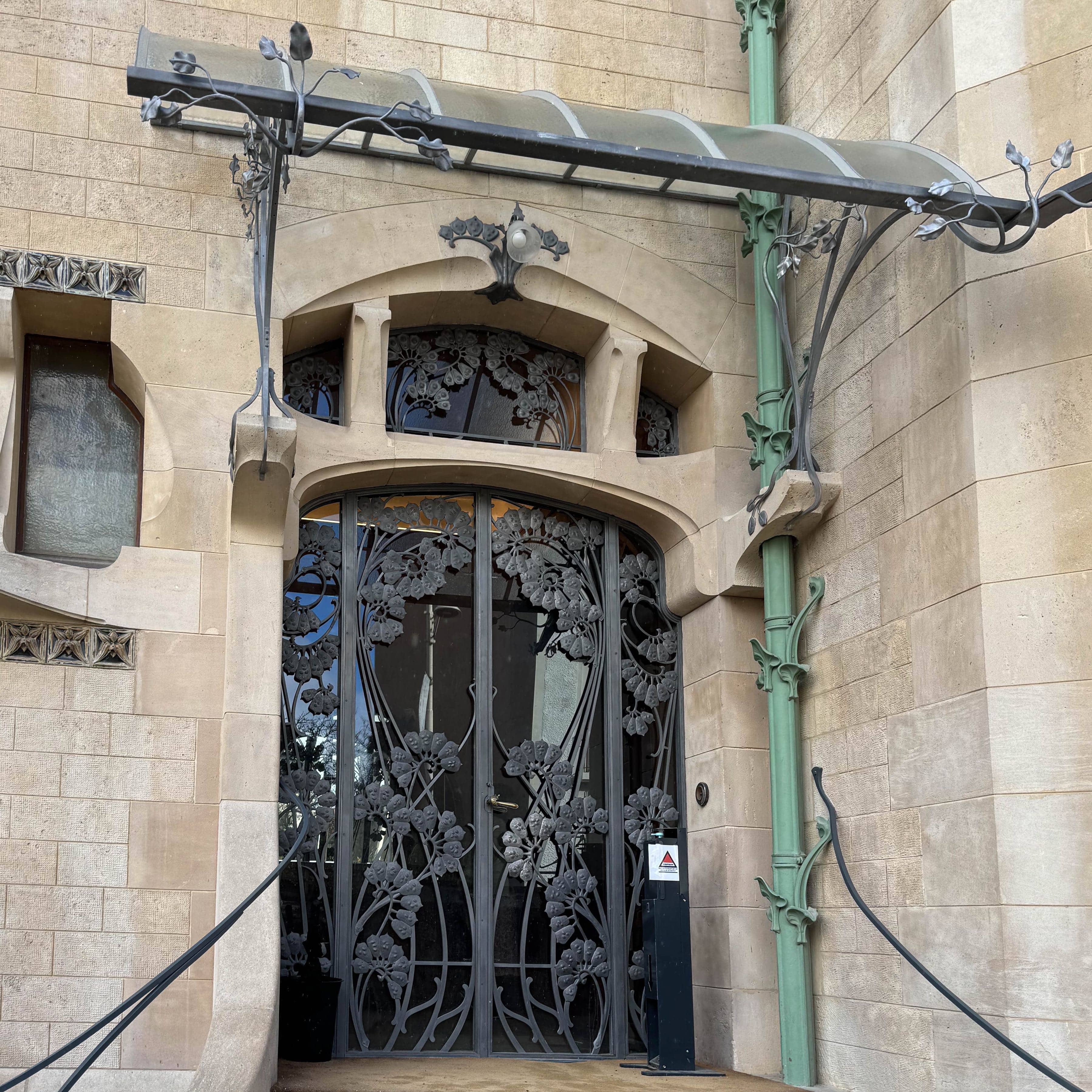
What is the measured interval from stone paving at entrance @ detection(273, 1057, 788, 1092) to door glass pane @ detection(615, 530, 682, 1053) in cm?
68

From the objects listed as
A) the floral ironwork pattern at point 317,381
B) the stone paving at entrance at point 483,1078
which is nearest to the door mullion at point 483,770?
the stone paving at entrance at point 483,1078

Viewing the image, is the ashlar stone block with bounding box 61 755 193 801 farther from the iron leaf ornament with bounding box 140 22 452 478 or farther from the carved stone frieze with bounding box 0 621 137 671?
the iron leaf ornament with bounding box 140 22 452 478

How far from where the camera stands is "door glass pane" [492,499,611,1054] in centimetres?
667

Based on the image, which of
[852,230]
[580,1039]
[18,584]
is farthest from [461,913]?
[852,230]

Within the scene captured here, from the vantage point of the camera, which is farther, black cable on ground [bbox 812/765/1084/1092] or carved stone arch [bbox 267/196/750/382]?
carved stone arch [bbox 267/196/750/382]

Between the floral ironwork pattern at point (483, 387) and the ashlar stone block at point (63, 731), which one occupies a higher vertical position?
the floral ironwork pattern at point (483, 387)

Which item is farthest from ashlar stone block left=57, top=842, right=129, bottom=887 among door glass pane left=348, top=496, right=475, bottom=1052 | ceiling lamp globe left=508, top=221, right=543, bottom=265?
ceiling lamp globe left=508, top=221, right=543, bottom=265

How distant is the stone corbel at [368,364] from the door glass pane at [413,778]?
1.64 ft

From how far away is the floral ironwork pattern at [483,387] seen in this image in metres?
7.14

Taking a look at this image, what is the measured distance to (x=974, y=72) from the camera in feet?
19.2

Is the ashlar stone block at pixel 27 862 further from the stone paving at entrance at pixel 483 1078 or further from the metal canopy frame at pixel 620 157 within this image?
the metal canopy frame at pixel 620 157

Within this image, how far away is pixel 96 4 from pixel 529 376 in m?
2.75

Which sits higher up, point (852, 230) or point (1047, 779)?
point (852, 230)

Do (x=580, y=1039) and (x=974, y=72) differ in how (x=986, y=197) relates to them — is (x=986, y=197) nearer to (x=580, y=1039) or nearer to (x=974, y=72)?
(x=974, y=72)
